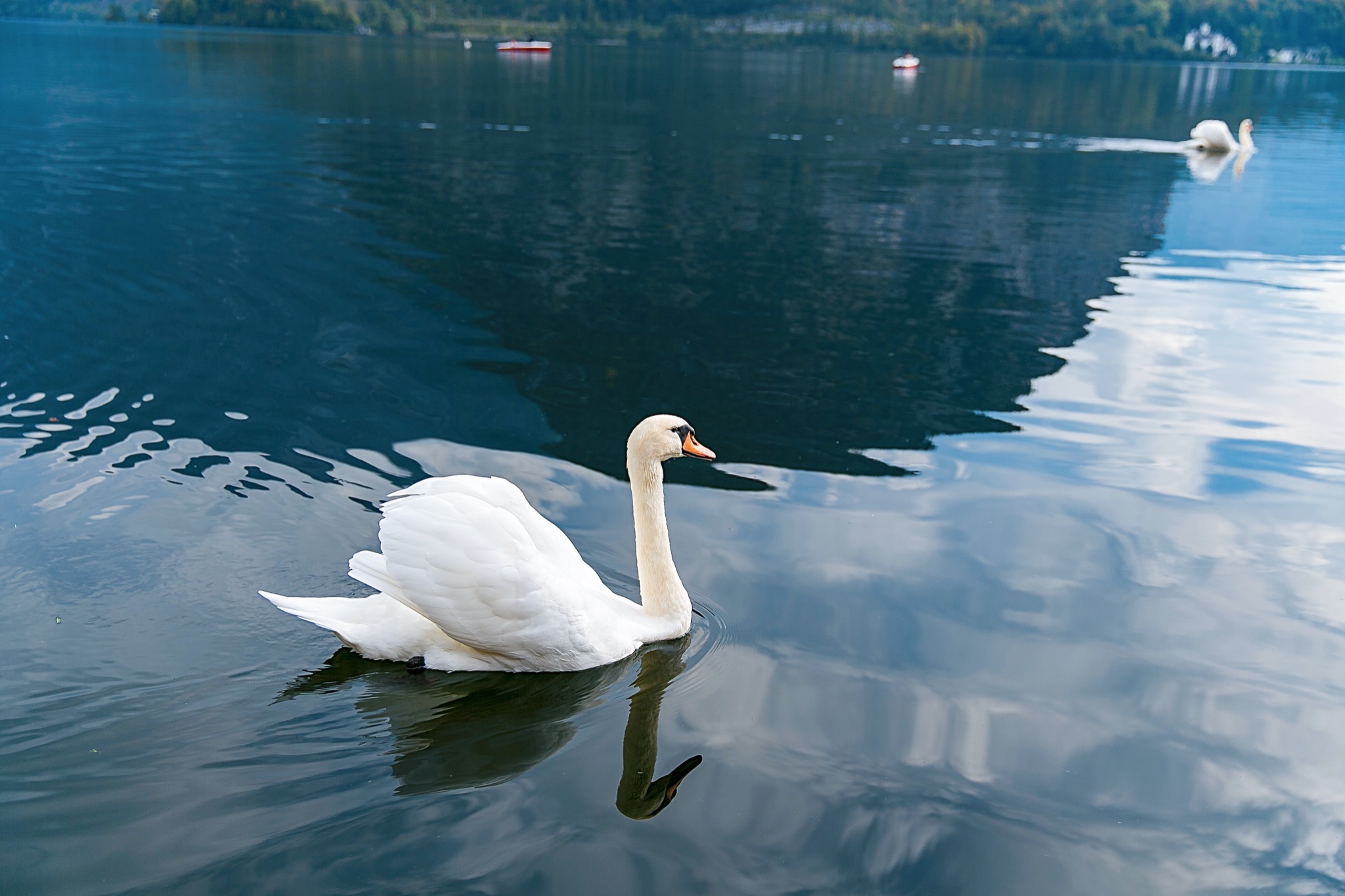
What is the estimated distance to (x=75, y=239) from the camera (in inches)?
663

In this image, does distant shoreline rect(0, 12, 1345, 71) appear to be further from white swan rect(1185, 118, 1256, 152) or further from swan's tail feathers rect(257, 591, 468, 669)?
swan's tail feathers rect(257, 591, 468, 669)

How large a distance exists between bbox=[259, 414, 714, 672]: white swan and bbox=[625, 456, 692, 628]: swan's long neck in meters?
0.01

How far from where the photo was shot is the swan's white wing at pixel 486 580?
19.5 ft

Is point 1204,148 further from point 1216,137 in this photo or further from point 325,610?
point 325,610

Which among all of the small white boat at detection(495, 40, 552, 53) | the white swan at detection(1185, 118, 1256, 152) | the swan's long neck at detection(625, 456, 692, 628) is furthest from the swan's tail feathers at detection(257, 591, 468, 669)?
the small white boat at detection(495, 40, 552, 53)

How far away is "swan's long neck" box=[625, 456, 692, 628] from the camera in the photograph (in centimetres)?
674

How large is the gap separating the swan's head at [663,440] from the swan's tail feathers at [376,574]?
1604 millimetres

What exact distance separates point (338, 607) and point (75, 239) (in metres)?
13.6

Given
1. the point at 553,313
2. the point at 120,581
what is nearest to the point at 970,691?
the point at 120,581

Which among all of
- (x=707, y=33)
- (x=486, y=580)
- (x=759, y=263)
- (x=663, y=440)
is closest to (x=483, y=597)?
(x=486, y=580)

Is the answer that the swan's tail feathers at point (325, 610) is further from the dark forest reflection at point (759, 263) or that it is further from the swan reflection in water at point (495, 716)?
the dark forest reflection at point (759, 263)

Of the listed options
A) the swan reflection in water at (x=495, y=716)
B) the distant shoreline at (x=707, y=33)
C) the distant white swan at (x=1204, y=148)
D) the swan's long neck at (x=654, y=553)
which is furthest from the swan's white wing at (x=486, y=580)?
the distant shoreline at (x=707, y=33)

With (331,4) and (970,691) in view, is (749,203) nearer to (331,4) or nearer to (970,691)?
(970,691)

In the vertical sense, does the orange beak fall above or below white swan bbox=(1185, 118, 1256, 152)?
below
